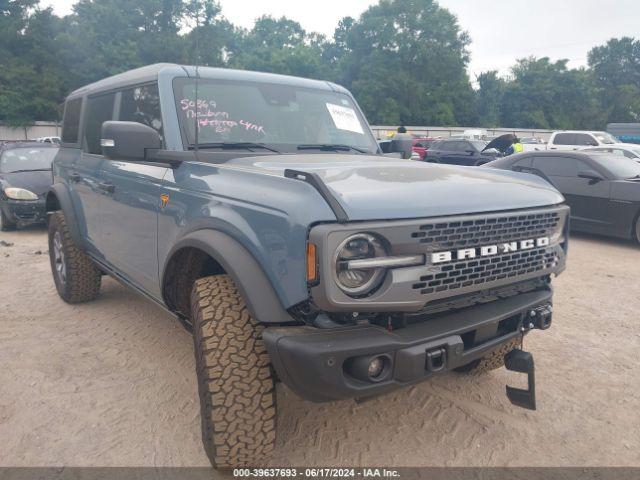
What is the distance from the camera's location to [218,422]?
87.0 inches

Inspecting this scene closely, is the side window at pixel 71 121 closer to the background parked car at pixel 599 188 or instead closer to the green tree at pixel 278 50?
the background parked car at pixel 599 188

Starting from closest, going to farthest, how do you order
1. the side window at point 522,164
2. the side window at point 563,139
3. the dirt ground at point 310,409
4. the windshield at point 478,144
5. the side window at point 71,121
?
1. the dirt ground at point 310,409
2. the side window at point 71,121
3. the side window at point 522,164
4. the windshield at point 478,144
5. the side window at point 563,139

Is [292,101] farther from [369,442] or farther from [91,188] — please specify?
[369,442]

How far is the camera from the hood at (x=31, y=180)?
8555 mm

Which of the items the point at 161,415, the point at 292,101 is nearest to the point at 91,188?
the point at 292,101

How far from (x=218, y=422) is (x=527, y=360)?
63.6 inches

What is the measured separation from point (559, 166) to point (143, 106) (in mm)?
7543

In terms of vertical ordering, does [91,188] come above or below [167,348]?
above

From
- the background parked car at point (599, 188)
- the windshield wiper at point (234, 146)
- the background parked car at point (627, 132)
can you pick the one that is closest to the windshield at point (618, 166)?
the background parked car at point (599, 188)

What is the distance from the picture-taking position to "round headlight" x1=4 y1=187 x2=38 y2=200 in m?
8.32

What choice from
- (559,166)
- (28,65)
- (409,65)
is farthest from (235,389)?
(409,65)

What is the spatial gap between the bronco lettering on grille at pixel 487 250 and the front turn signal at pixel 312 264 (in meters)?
0.51

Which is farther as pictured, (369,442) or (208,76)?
(208,76)

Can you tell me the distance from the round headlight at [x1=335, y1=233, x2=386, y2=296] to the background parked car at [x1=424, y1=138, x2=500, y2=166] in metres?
16.7
